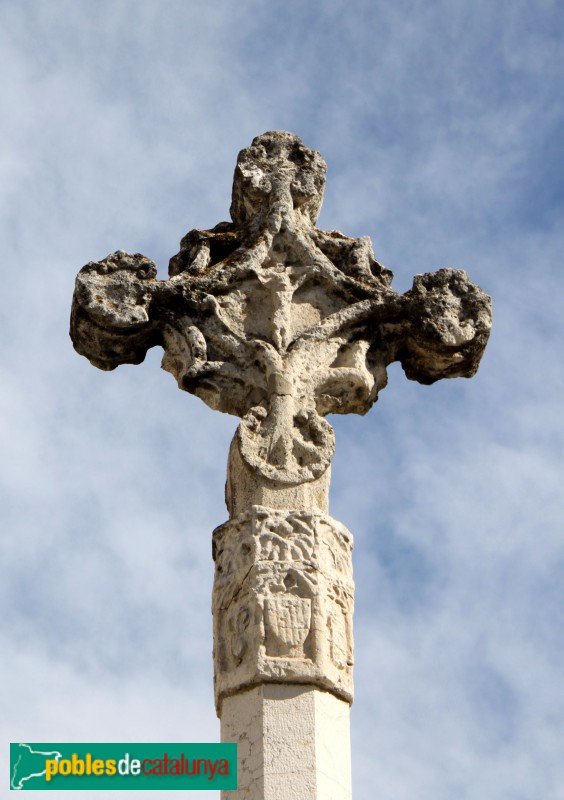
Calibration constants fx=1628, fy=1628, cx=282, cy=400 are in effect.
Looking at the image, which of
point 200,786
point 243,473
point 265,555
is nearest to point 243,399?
point 243,473

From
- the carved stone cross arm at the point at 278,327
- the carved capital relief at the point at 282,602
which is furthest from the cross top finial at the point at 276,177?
the carved capital relief at the point at 282,602

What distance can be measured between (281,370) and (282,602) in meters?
1.58

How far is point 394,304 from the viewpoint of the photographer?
10.1 m

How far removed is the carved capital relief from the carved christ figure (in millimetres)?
476

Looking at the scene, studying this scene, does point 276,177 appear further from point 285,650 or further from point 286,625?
point 285,650

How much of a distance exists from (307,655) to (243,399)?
177 centimetres

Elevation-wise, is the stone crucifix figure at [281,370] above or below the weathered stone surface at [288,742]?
above

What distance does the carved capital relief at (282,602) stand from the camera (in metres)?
8.46

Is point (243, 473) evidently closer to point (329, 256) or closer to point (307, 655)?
point (307, 655)

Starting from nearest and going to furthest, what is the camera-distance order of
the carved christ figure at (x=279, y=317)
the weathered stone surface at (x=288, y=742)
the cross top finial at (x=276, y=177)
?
1. the weathered stone surface at (x=288, y=742)
2. the carved christ figure at (x=279, y=317)
3. the cross top finial at (x=276, y=177)

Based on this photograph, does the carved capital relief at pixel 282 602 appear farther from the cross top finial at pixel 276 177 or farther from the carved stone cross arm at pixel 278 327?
the cross top finial at pixel 276 177

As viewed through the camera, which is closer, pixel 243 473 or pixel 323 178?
pixel 243 473

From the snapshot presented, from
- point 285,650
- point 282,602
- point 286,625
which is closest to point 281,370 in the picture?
point 282,602

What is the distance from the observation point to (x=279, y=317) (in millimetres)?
9914
